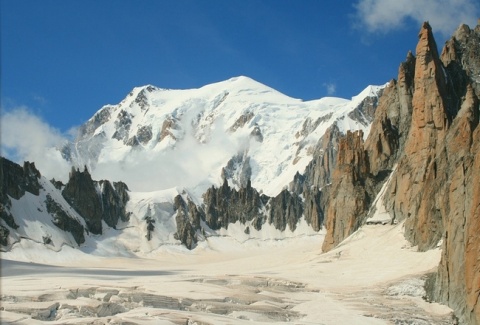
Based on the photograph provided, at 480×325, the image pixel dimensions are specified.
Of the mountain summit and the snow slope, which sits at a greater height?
the mountain summit

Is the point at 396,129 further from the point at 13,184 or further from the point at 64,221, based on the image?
the point at 13,184

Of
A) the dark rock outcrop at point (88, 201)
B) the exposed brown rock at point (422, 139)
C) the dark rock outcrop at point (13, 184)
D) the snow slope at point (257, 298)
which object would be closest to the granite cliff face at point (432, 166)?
the exposed brown rock at point (422, 139)

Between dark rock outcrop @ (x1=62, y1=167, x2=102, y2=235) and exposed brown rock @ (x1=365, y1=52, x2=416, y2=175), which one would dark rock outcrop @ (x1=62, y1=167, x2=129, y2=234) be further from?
exposed brown rock @ (x1=365, y1=52, x2=416, y2=175)

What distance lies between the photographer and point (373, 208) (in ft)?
373

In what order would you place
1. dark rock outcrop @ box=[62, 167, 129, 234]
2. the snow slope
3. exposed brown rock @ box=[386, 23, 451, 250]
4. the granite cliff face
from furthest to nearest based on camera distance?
dark rock outcrop @ box=[62, 167, 129, 234] < exposed brown rock @ box=[386, 23, 451, 250] < the granite cliff face < the snow slope

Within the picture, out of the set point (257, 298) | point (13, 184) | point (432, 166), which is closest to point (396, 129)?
point (432, 166)

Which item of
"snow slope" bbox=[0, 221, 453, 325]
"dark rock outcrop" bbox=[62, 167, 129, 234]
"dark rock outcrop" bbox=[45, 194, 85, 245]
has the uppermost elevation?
"dark rock outcrop" bbox=[62, 167, 129, 234]

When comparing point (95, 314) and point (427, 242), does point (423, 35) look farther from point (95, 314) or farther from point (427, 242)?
point (95, 314)

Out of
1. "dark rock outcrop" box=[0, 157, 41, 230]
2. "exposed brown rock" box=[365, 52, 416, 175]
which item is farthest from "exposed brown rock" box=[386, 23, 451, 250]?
"dark rock outcrop" box=[0, 157, 41, 230]

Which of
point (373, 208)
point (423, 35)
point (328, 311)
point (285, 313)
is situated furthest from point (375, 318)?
point (423, 35)

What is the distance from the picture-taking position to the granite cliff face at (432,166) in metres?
52.5

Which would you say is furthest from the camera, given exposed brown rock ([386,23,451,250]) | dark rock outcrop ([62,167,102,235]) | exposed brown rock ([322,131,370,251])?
dark rock outcrop ([62,167,102,235])

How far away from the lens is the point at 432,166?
89.8 meters

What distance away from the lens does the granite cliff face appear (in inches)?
2067
